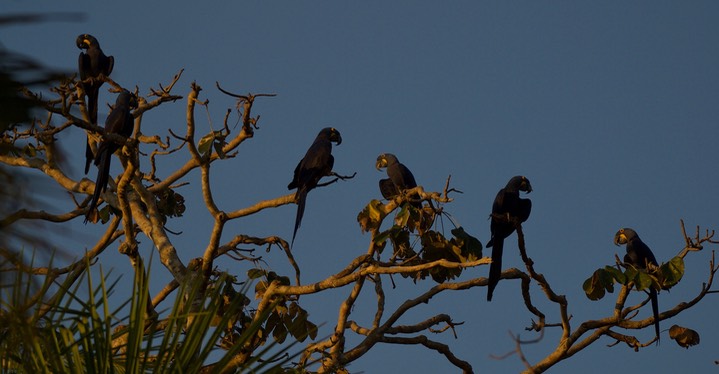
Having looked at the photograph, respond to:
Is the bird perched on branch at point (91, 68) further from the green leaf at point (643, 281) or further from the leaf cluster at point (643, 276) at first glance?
the green leaf at point (643, 281)

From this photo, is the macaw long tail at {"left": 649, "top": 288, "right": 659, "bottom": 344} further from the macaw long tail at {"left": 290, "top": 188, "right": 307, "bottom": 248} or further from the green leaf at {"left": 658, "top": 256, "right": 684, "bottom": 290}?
the macaw long tail at {"left": 290, "top": 188, "right": 307, "bottom": 248}

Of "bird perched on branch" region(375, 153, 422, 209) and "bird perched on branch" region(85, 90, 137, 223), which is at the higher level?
"bird perched on branch" region(375, 153, 422, 209)

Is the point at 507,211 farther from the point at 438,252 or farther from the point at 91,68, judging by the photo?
the point at 91,68

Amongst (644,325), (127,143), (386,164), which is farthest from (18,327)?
(386,164)

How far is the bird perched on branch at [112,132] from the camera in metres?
6.48

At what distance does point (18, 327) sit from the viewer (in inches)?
68.5

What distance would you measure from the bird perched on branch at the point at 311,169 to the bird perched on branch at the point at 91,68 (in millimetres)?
1579

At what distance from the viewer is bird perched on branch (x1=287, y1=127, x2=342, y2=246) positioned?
6668 mm

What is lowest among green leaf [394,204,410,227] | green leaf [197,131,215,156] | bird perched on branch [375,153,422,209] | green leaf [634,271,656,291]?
green leaf [634,271,656,291]

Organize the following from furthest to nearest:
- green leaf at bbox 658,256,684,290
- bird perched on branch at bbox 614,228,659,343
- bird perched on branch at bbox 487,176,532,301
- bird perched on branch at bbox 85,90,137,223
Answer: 1. bird perched on branch at bbox 614,228,659,343
2. bird perched on branch at bbox 487,176,532,301
3. bird perched on branch at bbox 85,90,137,223
4. green leaf at bbox 658,256,684,290

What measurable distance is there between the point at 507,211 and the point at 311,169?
1.56 metres

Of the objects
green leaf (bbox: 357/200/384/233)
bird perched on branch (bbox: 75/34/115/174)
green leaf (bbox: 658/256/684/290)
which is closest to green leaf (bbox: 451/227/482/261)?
green leaf (bbox: 357/200/384/233)

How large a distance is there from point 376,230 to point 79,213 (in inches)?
96.9

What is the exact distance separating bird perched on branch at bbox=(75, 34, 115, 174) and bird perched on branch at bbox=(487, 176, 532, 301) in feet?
10.00
